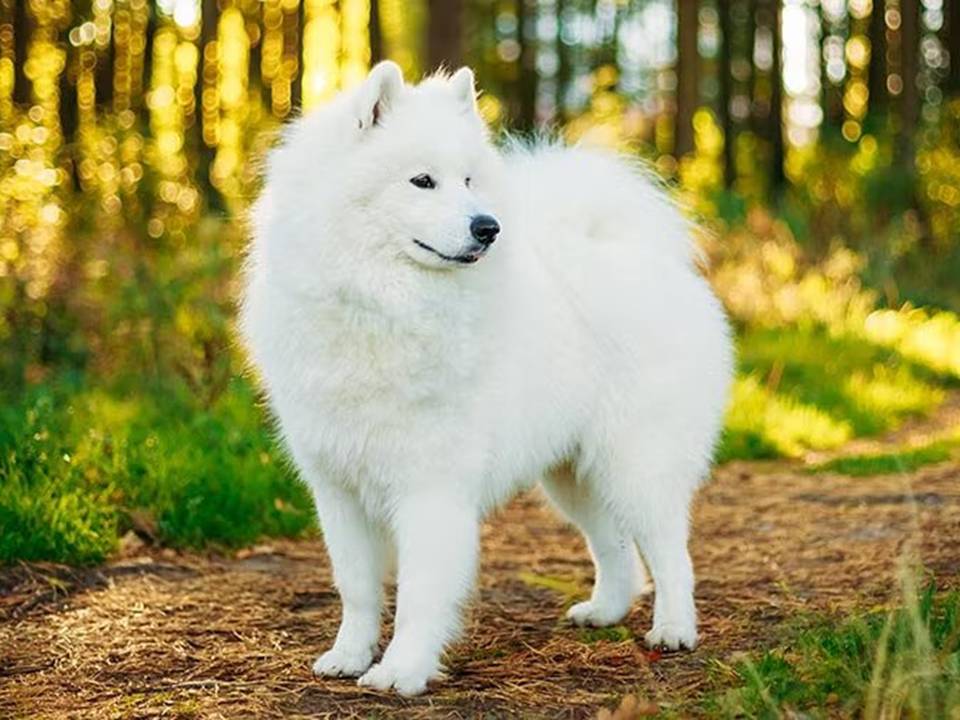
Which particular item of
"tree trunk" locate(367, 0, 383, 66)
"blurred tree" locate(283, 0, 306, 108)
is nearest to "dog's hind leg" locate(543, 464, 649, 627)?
"blurred tree" locate(283, 0, 306, 108)

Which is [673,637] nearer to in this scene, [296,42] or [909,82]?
[909,82]

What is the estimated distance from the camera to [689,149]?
1650 cm

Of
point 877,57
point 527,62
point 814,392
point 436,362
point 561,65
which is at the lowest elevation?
point 814,392

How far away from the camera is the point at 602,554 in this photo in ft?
13.5

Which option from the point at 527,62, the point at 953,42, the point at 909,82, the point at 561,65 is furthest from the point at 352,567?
the point at 561,65

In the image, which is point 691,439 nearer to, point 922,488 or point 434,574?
point 434,574

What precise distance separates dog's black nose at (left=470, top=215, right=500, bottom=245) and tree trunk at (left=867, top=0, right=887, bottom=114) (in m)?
18.8

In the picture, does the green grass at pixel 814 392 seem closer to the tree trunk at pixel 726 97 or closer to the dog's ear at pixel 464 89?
the dog's ear at pixel 464 89

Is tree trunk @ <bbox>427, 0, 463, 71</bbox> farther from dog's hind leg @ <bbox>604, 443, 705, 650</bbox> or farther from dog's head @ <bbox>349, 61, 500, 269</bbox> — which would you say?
dog's head @ <bbox>349, 61, 500, 269</bbox>

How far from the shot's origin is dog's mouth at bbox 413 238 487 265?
3234 millimetres

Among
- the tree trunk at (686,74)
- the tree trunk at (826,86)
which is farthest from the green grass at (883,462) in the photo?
the tree trunk at (826,86)

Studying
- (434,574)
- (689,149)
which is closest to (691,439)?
(434,574)

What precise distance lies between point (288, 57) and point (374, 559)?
67.9 feet

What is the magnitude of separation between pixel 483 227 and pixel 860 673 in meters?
1.33
